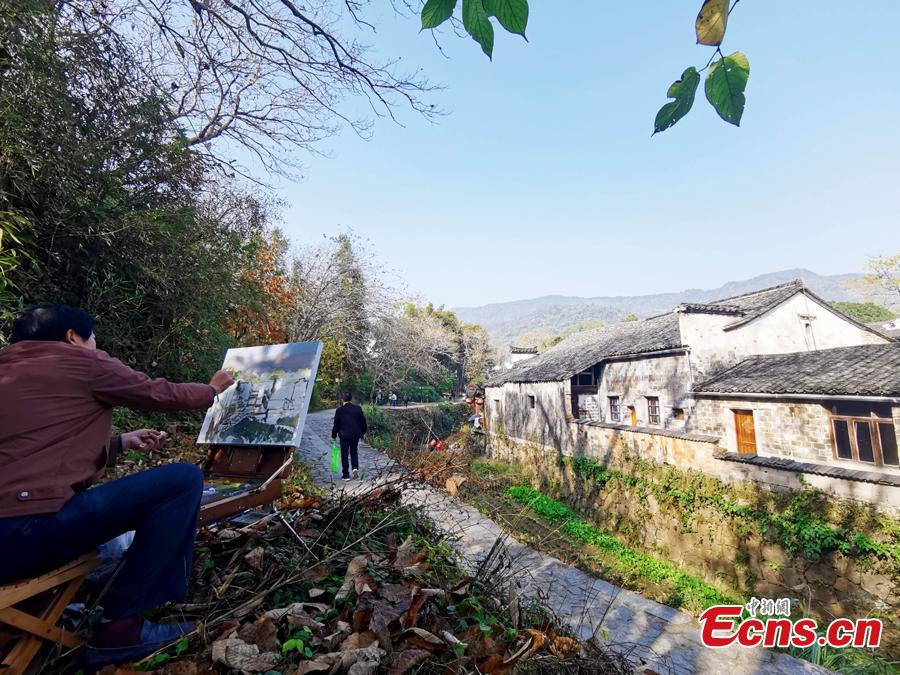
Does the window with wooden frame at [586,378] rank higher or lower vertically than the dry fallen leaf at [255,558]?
higher

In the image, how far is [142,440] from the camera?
8.05 feet

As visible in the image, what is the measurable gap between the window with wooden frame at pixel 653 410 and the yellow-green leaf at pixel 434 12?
1443 centimetres

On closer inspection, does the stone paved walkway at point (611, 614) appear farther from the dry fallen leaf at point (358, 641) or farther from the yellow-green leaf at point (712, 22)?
the yellow-green leaf at point (712, 22)

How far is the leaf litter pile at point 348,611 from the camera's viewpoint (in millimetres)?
1702

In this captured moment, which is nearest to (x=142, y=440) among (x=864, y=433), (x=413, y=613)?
(x=413, y=613)

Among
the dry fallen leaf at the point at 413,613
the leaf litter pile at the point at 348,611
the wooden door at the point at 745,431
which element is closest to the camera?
the leaf litter pile at the point at 348,611

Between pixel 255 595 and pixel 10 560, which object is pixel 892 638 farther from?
pixel 10 560

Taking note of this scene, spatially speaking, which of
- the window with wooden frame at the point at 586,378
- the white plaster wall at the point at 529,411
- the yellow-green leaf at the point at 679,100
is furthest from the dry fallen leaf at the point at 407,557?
the window with wooden frame at the point at 586,378

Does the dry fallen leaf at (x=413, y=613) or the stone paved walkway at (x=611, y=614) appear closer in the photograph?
the dry fallen leaf at (x=413, y=613)

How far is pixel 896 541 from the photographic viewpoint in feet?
24.5

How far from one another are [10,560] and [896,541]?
39.7 feet

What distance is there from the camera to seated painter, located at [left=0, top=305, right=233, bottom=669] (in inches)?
61.8

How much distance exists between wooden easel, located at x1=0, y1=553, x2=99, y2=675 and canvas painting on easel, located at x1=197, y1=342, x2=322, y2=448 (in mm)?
1712

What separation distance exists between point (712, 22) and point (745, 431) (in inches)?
497
